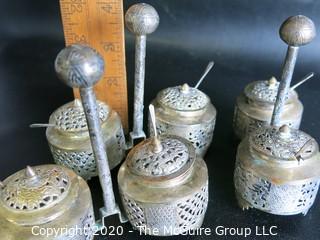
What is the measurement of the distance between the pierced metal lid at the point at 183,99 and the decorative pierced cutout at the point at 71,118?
15cm

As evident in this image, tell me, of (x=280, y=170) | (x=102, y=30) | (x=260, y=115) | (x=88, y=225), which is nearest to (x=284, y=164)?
(x=280, y=170)

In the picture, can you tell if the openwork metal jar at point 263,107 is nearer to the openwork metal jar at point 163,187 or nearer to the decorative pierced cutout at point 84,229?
the openwork metal jar at point 163,187

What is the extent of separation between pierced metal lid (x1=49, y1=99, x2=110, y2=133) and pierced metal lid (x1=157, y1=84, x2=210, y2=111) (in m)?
0.15

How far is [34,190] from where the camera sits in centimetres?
81

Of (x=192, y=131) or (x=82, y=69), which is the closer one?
(x=82, y=69)

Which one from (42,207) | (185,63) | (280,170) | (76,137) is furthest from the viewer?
(185,63)

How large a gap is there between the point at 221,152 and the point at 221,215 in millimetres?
238

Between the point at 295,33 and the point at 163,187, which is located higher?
the point at 295,33

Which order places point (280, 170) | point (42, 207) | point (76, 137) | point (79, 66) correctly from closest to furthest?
point (79, 66)
point (42, 207)
point (280, 170)
point (76, 137)

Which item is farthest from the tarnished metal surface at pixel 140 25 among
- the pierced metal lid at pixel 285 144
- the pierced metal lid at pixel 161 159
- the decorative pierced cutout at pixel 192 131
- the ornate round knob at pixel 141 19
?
the pierced metal lid at pixel 285 144

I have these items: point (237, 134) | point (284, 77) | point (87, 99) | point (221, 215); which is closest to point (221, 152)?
point (237, 134)

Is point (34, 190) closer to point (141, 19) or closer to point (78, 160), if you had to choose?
point (78, 160)

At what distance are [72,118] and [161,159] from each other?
10.6 inches

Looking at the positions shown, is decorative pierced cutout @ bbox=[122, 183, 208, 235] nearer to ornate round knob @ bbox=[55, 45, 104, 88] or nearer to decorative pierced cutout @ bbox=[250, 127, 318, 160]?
decorative pierced cutout @ bbox=[250, 127, 318, 160]
